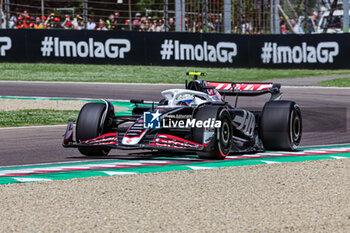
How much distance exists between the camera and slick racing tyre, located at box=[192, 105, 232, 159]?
28.6 ft

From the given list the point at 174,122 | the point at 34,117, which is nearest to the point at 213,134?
the point at 174,122

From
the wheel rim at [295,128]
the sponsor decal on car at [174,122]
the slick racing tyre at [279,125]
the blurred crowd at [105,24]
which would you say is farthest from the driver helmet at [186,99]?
the blurred crowd at [105,24]

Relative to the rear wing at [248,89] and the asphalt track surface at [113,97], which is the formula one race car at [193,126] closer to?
the rear wing at [248,89]

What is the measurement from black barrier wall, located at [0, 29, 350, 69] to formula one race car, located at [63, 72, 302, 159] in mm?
14377

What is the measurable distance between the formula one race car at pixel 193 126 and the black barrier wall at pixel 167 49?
14377 mm

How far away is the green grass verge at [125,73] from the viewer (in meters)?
23.0

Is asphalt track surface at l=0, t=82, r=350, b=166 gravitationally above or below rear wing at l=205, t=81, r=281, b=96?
below

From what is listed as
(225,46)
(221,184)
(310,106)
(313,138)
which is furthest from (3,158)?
(225,46)

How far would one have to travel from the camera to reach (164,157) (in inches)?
375

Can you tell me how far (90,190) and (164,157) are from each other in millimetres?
2564

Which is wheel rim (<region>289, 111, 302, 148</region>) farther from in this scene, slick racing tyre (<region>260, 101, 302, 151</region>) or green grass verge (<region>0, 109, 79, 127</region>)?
green grass verge (<region>0, 109, 79, 127</region>)

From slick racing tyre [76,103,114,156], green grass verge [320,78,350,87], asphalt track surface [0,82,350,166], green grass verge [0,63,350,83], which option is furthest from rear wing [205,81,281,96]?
green grass verge [0,63,350,83]

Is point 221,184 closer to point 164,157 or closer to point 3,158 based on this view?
point 164,157

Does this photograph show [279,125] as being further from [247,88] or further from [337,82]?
[337,82]
